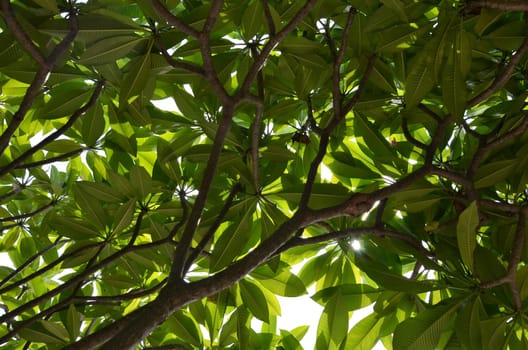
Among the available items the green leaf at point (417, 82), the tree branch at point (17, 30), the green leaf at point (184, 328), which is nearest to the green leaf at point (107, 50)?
the tree branch at point (17, 30)

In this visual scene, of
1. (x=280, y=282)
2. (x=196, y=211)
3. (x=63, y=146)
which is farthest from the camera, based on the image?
(x=63, y=146)

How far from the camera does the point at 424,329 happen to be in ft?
4.51

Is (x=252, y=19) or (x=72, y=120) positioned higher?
(x=252, y=19)

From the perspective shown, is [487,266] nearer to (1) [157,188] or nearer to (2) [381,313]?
(2) [381,313]

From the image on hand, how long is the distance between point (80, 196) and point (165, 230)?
0.78ft

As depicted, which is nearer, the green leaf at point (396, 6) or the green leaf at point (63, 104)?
the green leaf at point (396, 6)

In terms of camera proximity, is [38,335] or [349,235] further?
[38,335]

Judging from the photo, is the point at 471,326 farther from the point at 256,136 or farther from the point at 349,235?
the point at 256,136

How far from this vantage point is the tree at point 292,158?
128 centimetres

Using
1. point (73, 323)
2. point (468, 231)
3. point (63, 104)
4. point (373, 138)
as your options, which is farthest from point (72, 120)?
point (468, 231)

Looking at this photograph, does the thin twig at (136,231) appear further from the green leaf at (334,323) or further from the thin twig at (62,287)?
the green leaf at (334,323)

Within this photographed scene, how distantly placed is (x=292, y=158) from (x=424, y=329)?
500 millimetres

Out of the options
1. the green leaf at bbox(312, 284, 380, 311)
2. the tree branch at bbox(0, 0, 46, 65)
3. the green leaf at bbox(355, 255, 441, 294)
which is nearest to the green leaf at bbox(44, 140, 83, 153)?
the tree branch at bbox(0, 0, 46, 65)

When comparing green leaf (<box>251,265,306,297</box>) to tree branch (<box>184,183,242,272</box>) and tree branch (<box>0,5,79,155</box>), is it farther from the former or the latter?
tree branch (<box>0,5,79,155</box>)
